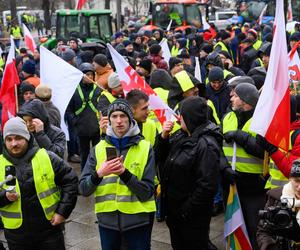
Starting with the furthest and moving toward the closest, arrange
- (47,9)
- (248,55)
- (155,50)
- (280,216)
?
1. (47,9)
2. (248,55)
3. (155,50)
4. (280,216)

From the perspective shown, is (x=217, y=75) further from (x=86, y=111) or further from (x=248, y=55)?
(x=248, y=55)

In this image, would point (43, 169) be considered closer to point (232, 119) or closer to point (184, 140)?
point (184, 140)

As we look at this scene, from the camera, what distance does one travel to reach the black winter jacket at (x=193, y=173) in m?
4.87

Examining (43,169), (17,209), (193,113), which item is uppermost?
(193,113)

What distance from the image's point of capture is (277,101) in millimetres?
4871

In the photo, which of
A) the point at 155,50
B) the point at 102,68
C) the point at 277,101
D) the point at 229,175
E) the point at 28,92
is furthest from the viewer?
the point at 155,50

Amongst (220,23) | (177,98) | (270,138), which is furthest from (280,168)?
(220,23)

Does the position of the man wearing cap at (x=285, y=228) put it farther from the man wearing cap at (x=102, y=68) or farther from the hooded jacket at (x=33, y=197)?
the man wearing cap at (x=102, y=68)

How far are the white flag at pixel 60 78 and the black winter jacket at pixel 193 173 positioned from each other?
2.83 m

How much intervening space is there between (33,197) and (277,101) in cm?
211

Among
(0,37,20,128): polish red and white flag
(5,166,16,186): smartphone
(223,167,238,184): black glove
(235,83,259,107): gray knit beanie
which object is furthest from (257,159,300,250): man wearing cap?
(0,37,20,128): polish red and white flag

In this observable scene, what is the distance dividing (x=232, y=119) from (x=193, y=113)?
1014 millimetres

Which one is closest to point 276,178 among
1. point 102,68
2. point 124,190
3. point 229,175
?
point 229,175

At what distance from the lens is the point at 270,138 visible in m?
4.84
